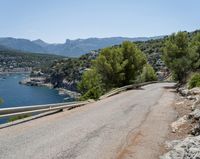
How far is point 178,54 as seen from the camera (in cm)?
5238

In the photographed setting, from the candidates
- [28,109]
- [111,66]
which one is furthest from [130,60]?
[28,109]

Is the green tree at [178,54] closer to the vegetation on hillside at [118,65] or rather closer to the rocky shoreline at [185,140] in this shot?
the vegetation on hillside at [118,65]

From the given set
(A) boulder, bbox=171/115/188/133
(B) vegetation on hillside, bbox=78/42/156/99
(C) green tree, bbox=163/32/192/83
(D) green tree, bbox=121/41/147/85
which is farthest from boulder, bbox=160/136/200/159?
(D) green tree, bbox=121/41/147/85

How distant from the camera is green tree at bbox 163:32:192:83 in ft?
166

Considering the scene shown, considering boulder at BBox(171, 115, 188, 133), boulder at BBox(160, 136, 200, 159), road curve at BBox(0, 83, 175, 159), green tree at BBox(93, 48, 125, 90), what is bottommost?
green tree at BBox(93, 48, 125, 90)

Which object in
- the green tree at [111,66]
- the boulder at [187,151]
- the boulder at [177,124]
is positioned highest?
the boulder at [187,151]

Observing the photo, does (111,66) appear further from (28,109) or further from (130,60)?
(28,109)

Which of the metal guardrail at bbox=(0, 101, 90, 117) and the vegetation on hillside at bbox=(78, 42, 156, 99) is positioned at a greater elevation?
the metal guardrail at bbox=(0, 101, 90, 117)

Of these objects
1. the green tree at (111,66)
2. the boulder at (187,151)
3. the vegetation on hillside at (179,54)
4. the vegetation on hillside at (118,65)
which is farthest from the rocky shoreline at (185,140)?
the vegetation on hillside at (118,65)

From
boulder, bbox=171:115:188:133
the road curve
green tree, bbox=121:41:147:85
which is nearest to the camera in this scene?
the road curve

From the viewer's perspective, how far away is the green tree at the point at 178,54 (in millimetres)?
50688

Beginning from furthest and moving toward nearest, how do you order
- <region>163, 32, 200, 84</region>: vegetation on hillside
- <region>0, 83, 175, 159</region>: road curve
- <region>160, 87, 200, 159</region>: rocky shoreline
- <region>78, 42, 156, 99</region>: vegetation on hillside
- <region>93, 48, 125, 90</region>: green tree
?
<region>78, 42, 156, 99</region>: vegetation on hillside → <region>93, 48, 125, 90</region>: green tree → <region>163, 32, 200, 84</region>: vegetation on hillside → <region>0, 83, 175, 159</region>: road curve → <region>160, 87, 200, 159</region>: rocky shoreline

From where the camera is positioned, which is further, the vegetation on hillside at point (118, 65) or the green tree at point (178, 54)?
the vegetation on hillside at point (118, 65)

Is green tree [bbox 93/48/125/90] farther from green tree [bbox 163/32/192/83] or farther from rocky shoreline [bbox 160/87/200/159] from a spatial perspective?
rocky shoreline [bbox 160/87/200/159]
